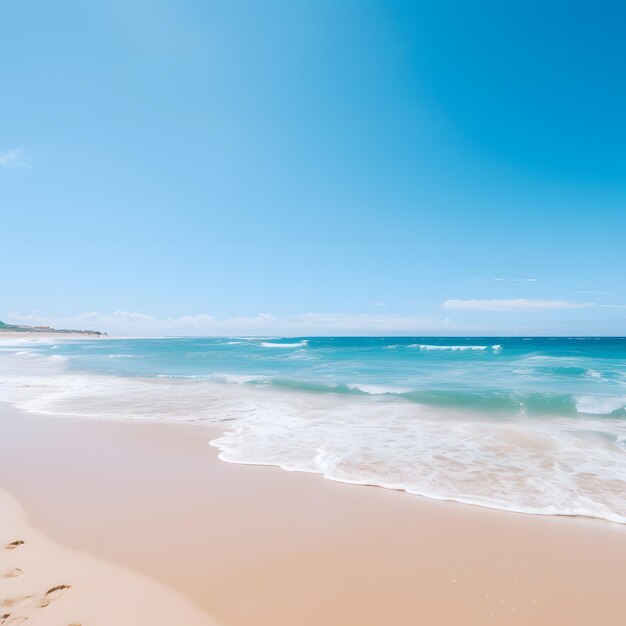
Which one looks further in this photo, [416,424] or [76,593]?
[416,424]

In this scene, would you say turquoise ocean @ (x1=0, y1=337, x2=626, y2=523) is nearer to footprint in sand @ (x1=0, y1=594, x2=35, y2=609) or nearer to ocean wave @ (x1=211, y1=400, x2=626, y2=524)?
ocean wave @ (x1=211, y1=400, x2=626, y2=524)

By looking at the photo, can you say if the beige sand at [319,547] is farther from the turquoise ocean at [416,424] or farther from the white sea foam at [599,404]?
the white sea foam at [599,404]

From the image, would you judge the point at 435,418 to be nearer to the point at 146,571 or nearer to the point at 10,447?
the point at 146,571

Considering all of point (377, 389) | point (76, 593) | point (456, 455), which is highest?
point (76, 593)

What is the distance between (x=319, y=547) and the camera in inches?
163

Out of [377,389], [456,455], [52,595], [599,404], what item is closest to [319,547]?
[52,595]

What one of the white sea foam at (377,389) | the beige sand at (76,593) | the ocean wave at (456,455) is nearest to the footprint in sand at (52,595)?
the beige sand at (76,593)

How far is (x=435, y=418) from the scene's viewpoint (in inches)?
444

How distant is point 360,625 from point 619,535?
3.68 metres

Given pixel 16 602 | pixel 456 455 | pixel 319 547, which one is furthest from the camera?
pixel 456 455

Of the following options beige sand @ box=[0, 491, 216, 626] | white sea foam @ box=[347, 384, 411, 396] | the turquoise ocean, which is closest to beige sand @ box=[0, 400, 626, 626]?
beige sand @ box=[0, 491, 216, 626]

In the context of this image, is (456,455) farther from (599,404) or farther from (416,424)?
(599,404)

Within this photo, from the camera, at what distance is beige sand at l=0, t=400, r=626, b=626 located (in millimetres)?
3217

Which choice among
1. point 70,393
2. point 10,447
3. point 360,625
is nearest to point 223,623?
point 360,625
